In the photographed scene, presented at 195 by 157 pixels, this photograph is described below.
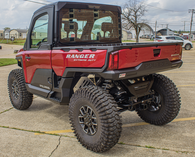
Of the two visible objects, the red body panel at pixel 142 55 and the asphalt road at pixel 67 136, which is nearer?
the red body panel at pixel 142 55

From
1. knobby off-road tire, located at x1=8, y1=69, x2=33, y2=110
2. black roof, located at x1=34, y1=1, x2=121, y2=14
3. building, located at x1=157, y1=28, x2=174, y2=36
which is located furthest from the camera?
building, located at x1=157, y1=28, x2=174, y2=36

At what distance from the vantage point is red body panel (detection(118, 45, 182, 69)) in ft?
9.40

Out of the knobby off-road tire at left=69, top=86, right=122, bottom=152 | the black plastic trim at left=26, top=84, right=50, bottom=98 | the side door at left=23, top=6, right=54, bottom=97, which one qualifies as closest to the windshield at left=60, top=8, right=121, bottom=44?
the side door at left=23, top=6, right=54, bottom=97

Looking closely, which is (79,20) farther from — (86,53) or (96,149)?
(96,149)

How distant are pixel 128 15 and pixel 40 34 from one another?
44.9 meters

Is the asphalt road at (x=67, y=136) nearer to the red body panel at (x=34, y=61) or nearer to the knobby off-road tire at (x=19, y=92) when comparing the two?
the knobby off-road tire at (x=19, y=92)

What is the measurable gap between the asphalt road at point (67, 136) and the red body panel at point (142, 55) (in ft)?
4.22

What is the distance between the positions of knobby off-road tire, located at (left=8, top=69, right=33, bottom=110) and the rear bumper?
8.39 ft

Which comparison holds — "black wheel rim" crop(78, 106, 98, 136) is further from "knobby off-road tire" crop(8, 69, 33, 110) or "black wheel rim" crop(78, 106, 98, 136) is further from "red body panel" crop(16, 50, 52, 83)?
"knobby off-road tire" crop(8, 69, 33, 110)

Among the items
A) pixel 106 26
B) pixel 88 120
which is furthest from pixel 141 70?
pixel 106 26

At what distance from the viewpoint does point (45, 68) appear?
3975mm

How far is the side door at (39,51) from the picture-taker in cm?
384

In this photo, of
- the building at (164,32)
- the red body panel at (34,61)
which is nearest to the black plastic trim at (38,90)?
the red body panel at (34,61)

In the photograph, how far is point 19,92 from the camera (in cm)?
493
